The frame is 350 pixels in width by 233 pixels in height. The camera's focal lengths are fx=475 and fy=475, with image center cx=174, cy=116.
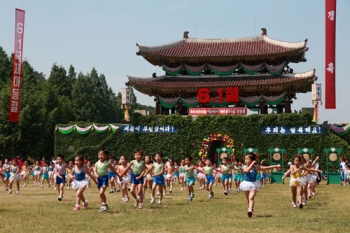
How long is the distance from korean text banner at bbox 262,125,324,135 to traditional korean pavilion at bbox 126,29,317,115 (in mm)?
3083

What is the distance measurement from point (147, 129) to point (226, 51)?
10.6 m

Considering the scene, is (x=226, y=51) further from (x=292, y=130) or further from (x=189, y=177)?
(x=189, y=177)

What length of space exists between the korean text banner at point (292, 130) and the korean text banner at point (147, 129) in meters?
7.86

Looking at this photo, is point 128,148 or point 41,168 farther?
point 128,148

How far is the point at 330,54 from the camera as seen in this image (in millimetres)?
33281

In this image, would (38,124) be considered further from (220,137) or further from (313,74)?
(313,74)

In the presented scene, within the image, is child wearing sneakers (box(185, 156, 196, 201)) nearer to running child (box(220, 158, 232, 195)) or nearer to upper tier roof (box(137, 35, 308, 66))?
running child (box(220, 158, 232, 195))

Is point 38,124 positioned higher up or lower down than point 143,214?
higher up

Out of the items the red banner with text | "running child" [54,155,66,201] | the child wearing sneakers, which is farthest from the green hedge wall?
"running child" [54,155,66,201]

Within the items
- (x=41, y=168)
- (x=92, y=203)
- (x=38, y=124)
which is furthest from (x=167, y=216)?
(x=38, y=124)

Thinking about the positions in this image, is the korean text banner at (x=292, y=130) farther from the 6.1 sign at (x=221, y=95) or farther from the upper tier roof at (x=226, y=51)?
the upper tier roof at (x=226, y=51)

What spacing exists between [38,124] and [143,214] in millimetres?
35608

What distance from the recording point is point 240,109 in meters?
40.3

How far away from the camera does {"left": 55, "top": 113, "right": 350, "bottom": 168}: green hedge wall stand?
125 ft
